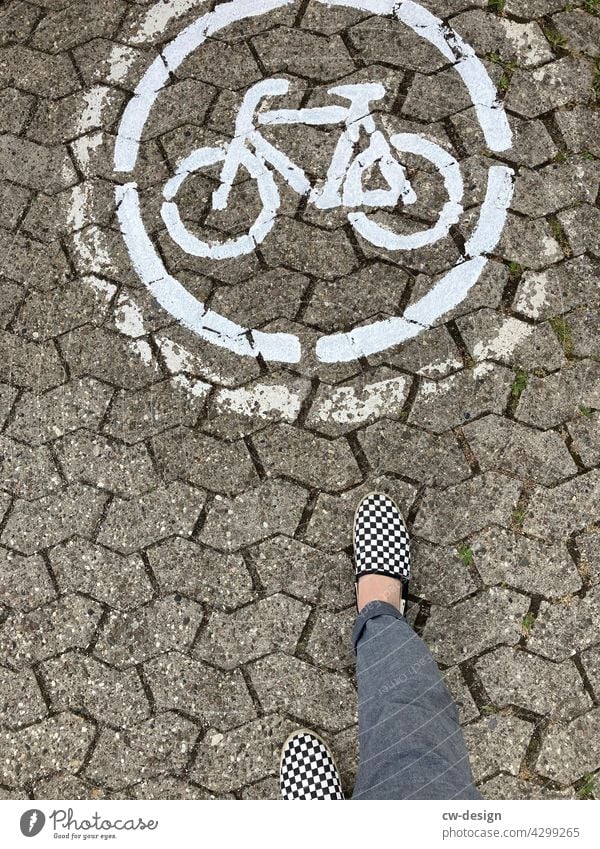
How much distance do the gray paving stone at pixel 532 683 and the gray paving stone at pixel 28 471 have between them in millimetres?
2093

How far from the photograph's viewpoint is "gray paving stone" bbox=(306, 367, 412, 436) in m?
3.28

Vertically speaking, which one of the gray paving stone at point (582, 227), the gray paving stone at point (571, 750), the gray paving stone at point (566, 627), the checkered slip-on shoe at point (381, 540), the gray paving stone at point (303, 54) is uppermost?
the gray paving stone at point (303, 54)

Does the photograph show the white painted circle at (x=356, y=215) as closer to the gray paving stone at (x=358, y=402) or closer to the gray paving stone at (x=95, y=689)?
the gray paving stone at (x=358, y=402)

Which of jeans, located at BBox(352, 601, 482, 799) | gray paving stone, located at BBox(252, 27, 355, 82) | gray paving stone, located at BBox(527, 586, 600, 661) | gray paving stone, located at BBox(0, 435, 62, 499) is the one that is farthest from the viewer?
gray paving stone, located at BBox(252, 27, 355, 82)

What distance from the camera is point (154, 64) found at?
356cm

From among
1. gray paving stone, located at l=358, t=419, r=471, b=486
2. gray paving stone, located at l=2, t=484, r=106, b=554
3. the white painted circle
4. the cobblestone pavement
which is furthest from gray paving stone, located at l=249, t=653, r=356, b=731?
the white painted circle

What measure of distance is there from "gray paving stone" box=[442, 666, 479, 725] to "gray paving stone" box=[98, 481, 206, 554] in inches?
51.2

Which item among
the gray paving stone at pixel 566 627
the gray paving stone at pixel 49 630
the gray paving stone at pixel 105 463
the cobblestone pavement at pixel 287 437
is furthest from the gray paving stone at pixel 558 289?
the gray paving stone at pixel 49 630

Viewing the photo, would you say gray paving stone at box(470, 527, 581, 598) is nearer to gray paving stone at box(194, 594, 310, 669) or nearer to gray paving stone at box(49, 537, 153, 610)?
gray paving stone at box(194, 594, 310, 669)

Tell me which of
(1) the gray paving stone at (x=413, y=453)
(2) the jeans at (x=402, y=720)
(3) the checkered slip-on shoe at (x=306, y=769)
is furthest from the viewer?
(1) the gray paving stone at (x=413, y=453)

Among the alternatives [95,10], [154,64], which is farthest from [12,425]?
[95,10]

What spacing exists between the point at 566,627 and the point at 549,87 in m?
2.51

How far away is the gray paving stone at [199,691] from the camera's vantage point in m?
3.16

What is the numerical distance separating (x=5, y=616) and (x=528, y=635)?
2.34m
